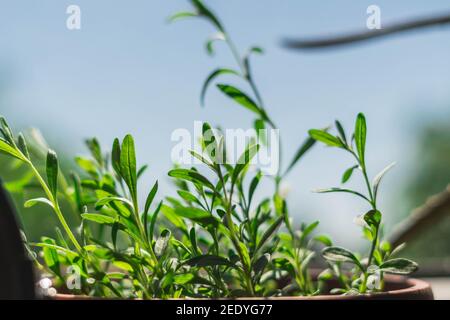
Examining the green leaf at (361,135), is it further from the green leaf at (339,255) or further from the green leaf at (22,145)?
the green leaf at (22,145)

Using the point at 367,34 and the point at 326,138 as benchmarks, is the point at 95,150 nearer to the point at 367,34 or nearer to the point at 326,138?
the point at 326,138

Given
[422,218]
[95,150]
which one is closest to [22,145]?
[95,150]

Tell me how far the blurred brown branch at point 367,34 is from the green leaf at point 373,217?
475 millimetres

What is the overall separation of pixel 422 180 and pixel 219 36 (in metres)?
6.94

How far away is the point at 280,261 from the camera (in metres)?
0.41

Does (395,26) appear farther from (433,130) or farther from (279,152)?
(433,130)

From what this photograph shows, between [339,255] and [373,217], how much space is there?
0.04 meters

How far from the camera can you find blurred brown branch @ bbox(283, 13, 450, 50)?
0.75 m

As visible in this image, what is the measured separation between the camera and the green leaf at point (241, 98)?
428mm

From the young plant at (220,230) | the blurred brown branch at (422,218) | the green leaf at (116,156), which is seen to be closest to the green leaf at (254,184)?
the young plant at (220,230)

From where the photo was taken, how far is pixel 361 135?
404mm

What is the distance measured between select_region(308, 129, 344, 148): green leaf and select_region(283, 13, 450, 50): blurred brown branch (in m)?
0.43

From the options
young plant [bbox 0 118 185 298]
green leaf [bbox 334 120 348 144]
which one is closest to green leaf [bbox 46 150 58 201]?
young plant [bbox 0 118 185 298]

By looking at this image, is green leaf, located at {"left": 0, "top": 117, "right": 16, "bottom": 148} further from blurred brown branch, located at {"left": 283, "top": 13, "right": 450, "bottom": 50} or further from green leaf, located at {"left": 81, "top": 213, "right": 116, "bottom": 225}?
blurred brown branch, located at {"left": 283, "top": 13, "right": 450, "bottom": 50}
